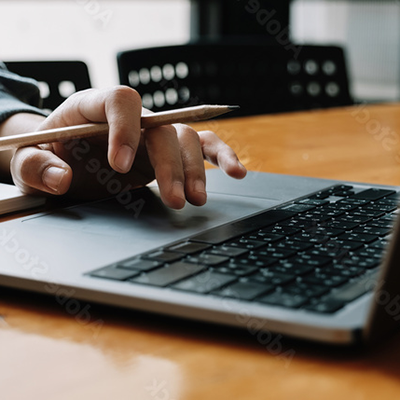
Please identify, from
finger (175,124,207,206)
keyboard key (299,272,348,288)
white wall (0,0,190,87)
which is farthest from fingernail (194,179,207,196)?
white wall (0,0,190,87)

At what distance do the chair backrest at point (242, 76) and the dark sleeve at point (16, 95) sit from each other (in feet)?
1.30

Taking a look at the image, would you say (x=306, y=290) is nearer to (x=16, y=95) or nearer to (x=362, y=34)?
(x=16, y=95)

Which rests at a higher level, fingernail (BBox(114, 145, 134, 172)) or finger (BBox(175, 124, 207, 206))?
fingernail (BBox(114, 145, 134, 172))

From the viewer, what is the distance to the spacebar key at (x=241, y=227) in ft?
1.51

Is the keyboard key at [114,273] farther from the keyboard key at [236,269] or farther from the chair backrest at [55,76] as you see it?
the chair backrest at [55,76]

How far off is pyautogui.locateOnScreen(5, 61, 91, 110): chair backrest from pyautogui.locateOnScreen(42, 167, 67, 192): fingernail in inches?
25.1

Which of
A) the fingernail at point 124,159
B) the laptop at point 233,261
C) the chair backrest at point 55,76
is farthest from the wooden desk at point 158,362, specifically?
the chair backrest at point 55,76

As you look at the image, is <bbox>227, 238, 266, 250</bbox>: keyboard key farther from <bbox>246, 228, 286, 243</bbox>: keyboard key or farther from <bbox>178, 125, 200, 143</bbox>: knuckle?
<bbox>178, 125, 200, 143</bbox>: knuckle

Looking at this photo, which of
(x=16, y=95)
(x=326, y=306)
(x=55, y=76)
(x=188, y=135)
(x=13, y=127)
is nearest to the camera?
(x=326, y=306)

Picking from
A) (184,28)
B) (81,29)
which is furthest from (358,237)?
(184,28)

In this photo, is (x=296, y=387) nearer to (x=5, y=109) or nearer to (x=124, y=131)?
(x=124, y=131)

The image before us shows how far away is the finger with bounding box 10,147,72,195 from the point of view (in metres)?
0.58

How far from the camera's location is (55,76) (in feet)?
4.03

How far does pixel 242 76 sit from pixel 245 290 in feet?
4.01
